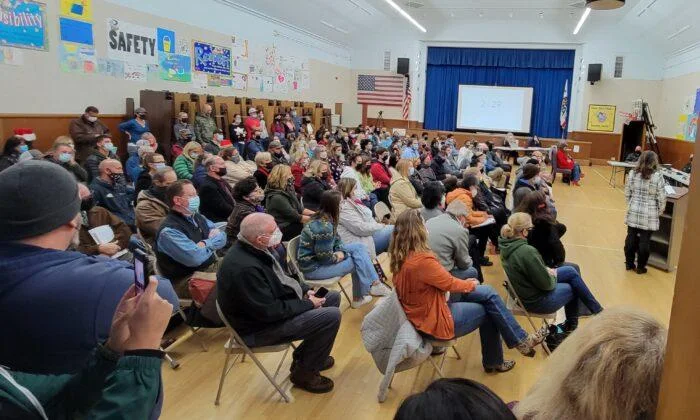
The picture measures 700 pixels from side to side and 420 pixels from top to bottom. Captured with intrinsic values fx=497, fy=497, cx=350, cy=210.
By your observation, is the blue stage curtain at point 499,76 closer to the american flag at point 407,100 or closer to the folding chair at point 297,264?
the american flag at point 407,100

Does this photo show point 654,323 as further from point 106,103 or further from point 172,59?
point 172,59

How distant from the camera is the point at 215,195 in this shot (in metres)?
5.20

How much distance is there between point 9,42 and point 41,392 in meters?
7.44

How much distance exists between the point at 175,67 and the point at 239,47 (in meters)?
2.72

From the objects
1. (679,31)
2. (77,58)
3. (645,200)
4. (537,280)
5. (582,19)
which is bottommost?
(537,280)

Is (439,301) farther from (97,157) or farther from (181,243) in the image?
(97,157)

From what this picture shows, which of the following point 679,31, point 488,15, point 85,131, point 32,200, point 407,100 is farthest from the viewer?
point 407,100

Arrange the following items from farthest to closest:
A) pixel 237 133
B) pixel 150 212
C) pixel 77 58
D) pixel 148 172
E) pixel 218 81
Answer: pixel 218 81, pixel 237 133, pixel 77 58, pixel 148 172, pixel 150 212

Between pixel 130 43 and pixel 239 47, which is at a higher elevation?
pixel 239 47

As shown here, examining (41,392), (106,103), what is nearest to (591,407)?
(41,392)

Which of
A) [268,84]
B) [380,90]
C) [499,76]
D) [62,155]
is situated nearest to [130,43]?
[62,155]

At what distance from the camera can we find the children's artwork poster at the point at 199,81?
1096cm

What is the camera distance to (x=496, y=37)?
739 inches

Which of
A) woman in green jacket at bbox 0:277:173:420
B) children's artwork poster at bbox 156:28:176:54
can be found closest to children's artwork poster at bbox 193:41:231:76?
children's artwork poster at bbox 156:28:176:54
